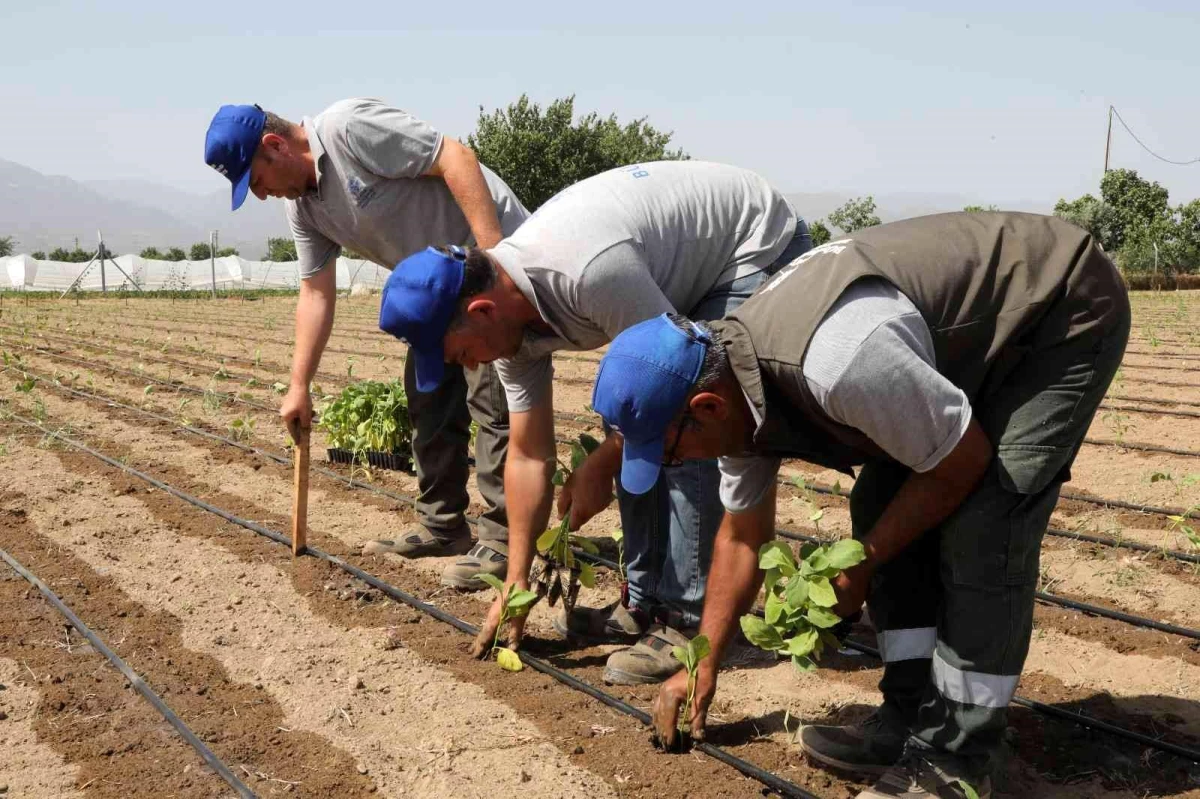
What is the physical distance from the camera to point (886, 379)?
171 centimetres

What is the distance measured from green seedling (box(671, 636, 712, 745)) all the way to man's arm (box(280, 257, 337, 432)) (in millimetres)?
1738

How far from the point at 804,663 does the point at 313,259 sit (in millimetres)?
2252

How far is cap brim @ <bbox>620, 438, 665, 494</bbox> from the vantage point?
1831 mm

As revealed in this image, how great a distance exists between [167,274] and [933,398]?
43048 millimetres

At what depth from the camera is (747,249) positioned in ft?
8.39

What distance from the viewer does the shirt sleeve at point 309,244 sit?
352cm

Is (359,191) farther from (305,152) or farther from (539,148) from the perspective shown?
(539,148)

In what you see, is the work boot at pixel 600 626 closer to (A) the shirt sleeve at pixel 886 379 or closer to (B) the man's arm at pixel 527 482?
(B) the man's arm at pixel 527 482

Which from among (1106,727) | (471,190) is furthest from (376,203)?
(1106,727)

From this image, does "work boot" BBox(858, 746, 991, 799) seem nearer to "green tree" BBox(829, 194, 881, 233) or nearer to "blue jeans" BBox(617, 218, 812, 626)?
"blue jeans" BBox(617, 218, 812, 626)

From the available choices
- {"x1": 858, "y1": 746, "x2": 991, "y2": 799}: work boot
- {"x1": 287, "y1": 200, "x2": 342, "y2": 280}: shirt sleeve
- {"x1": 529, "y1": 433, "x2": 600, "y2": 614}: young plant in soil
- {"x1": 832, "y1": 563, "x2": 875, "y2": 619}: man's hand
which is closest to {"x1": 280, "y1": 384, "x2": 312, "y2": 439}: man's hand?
{"x1": 287, "y1": 200, "x2": 342, "y2": 280}: shirt sleeve

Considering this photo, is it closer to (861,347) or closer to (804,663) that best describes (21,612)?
(804,663)

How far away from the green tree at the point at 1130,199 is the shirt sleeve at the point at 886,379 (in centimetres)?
3656

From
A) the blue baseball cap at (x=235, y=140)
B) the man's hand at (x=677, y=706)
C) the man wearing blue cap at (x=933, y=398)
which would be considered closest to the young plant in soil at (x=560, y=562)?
the man's hand at (x=677, y=706)
